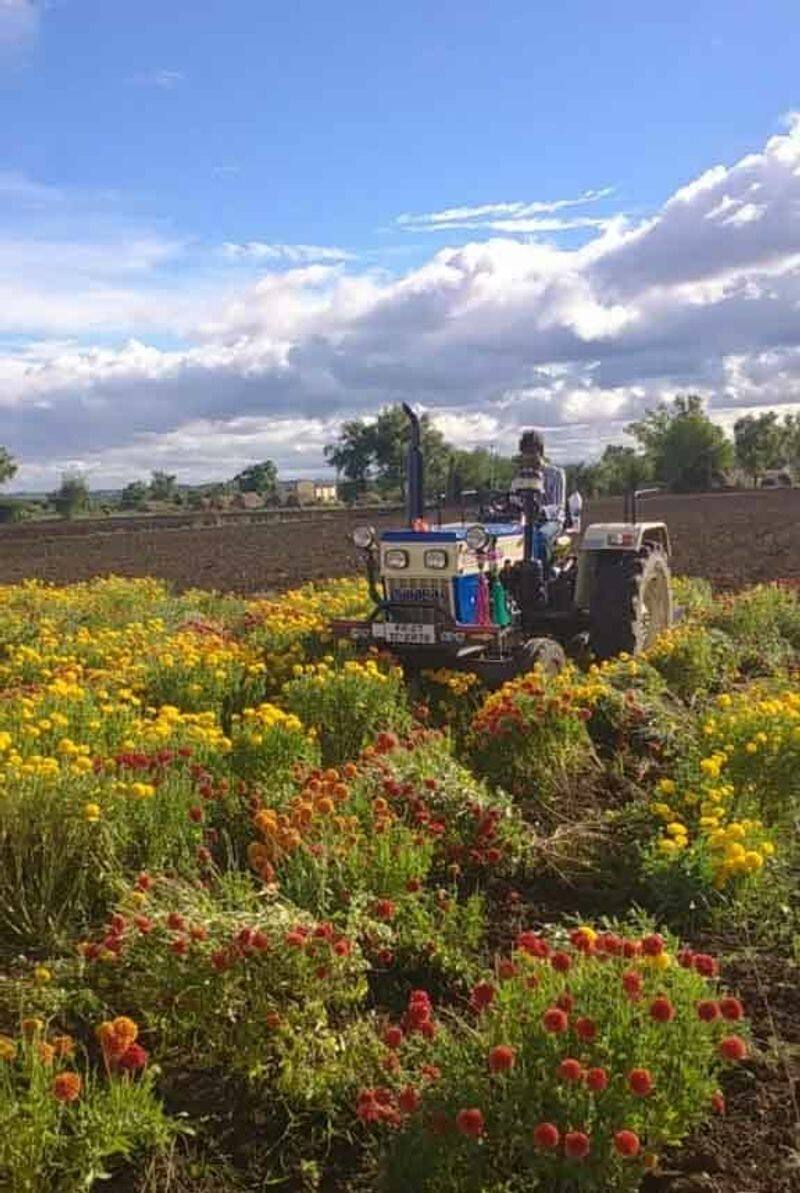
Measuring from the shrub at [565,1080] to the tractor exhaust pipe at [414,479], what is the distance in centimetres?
604

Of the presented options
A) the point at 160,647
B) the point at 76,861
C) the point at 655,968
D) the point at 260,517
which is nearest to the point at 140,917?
the point at 76,861

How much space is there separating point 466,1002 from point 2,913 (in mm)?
1818

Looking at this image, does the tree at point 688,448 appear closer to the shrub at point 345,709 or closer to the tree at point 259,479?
the tree at point 259,479

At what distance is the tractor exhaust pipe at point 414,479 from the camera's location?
8.78 m

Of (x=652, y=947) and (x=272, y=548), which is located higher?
A: (x=272, y=548)

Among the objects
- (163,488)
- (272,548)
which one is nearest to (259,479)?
(163,488)

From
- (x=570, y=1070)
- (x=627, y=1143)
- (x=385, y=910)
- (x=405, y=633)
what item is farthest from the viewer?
(x=405, y=633)

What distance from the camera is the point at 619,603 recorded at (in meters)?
8.72

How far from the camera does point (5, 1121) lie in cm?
255

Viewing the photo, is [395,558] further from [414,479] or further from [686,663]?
[686,663]

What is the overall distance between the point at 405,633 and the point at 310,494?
7154 cm

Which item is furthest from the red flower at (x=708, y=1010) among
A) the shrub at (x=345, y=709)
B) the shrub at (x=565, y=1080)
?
the shrub at (x=345, y=709)

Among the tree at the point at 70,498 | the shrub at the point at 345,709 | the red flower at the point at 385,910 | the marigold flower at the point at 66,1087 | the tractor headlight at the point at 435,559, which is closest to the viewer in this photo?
the marigold flower at the point at 66,1087

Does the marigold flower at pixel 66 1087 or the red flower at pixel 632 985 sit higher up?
the red flower at pixel 632 985
